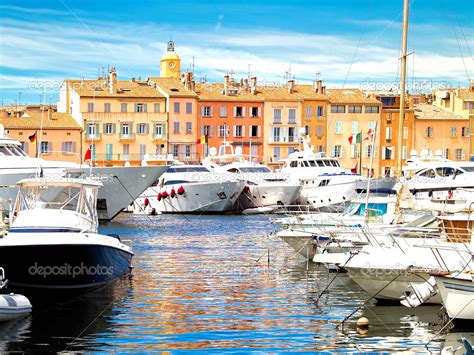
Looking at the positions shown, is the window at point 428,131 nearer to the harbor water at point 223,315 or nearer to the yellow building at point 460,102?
the yellow building at point 460,102

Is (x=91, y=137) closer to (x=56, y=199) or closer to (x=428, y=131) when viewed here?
(x=428, y=131)

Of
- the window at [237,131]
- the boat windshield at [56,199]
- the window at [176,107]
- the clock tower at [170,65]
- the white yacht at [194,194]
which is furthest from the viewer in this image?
the clock tower at [170,65]

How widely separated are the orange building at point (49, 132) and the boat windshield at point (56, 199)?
203 feet

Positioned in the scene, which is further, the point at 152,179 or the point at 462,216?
the point at 152,179

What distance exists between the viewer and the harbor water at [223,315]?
60.2ft

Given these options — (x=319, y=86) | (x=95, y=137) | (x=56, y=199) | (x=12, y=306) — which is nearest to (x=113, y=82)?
(x=95, y=137)

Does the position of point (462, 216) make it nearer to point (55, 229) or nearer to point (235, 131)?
point (55, 229)

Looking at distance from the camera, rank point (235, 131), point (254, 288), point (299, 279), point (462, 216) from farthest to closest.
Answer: point (235, 131)
point (299, 279)
point (254, 288)
point (462, 216)

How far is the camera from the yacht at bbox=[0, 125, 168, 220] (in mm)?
42619

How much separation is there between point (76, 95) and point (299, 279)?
6854 centimetres

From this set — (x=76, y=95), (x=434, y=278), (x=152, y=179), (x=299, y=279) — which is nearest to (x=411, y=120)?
(x=76, y=95)

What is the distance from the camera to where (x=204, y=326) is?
20.0m

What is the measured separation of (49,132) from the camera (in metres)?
89.9

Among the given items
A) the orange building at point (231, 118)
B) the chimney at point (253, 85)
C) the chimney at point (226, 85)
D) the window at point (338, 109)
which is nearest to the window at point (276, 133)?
the orange building at point (231, 118)
